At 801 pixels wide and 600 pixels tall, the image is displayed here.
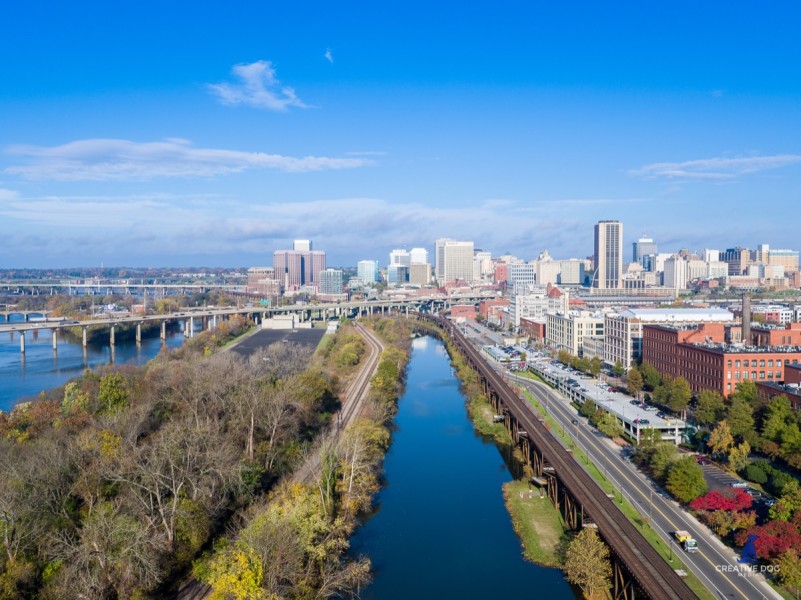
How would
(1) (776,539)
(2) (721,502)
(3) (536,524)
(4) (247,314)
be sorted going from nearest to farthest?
(1) (776,539) < (2) (721,502) < (3) (536,524) < (4) (247,314)

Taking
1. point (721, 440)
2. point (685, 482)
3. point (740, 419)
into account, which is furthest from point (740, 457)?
point (685, 482)

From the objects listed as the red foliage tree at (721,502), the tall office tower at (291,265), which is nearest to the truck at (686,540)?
the red foliage tree at (721,502)

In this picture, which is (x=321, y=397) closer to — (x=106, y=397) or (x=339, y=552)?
(x=106, y=397)

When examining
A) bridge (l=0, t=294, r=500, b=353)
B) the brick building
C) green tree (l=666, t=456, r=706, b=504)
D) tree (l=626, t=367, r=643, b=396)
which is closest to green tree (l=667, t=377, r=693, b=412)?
the brick building

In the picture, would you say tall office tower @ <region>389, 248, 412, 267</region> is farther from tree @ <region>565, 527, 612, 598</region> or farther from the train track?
tree @ <region>565, 527, 612, 598</region>

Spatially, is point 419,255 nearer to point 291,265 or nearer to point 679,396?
point 291,265

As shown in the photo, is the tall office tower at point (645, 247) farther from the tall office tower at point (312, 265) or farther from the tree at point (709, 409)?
the tree at point (709, 409)
